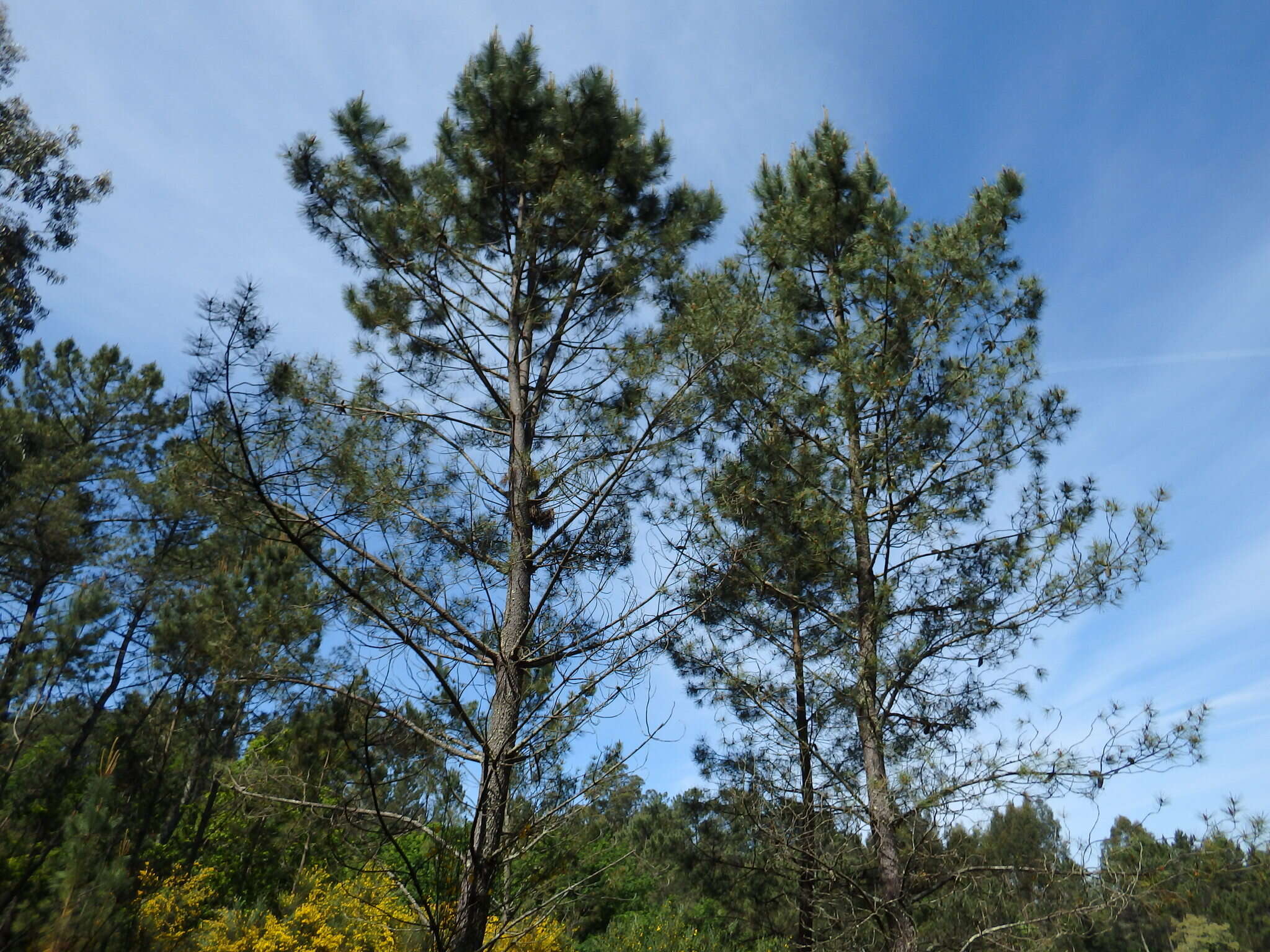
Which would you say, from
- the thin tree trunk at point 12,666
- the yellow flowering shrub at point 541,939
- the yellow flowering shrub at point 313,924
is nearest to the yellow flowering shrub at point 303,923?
the yellow flowering shrub at point 313,924

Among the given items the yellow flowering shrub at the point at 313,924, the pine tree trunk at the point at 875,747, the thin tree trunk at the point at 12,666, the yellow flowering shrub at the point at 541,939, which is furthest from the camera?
the yellow flowering shrub at the point at 541,939

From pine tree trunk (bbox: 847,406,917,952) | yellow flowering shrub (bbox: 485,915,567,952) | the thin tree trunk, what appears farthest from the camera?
yellow flowering shrub (bbox: 485,915,567,952)

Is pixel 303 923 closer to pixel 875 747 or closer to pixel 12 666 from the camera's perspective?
pixel 12 666

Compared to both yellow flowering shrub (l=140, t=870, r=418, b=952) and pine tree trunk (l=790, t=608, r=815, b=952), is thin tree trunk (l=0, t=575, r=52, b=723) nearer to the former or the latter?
yellow flowering shrub (l=140, t=870, r=418, b=952)

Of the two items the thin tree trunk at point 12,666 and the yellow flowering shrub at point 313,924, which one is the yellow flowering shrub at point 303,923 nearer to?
the yellow flowering shrub at point 313,924

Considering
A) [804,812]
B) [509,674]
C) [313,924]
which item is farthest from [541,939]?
[509,674]

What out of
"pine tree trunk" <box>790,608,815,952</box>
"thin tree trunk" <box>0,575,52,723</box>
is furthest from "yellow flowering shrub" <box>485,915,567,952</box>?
"thin tree trunk" <box>0,575,52,723</box>

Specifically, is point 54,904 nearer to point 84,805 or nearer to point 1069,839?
point 84,805

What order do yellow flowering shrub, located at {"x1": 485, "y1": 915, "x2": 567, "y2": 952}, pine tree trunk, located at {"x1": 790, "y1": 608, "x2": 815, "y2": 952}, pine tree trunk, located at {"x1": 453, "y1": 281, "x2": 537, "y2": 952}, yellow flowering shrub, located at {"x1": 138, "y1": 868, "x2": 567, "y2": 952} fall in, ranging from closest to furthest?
pine tree trunk, located at {"x1": 453, "y1": 281, "x2": 537, "y2": 952} → pine tree trunk, located at {"x1": 790, "y1": 608, "x2": 815, "y2": 952} → yellow flowering shrub, located at {"x1": 138, "y1": 868, "x2": 567, "y2": 952} → yellow flowering shrub, located at {"x1": 485, "y1": 915, "x2": 567, "y2": 952}

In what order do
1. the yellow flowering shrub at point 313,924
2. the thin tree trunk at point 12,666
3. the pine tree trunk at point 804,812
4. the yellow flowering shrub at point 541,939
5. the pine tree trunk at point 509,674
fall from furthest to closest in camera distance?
the yellow flowering shrub at point 541,939
the yellow flowering shrub at point 313,924
the pine tree trunk at point 804,812
the thin tree trunk at point 12,666
the pine tree trunk at point 509,674

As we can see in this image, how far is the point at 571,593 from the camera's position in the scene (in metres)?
4.93

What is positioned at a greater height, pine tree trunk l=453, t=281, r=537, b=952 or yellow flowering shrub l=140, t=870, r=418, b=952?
pine tree trunk l=453, t=281, r=537, b=952

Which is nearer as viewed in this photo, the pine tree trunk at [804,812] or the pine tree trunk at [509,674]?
the pine tree trunk at [509,674]

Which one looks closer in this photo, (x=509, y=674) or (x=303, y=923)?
(x=509, y=674)
